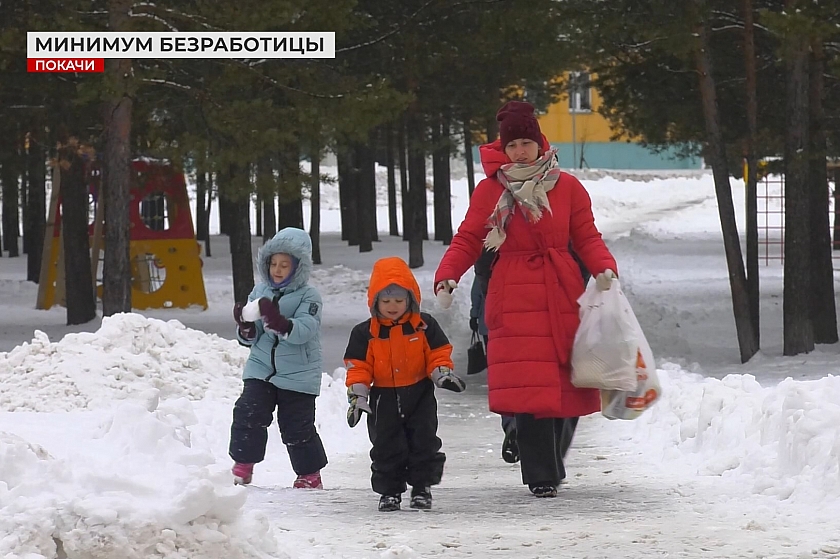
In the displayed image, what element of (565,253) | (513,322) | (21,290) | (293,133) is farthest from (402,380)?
(21,290)

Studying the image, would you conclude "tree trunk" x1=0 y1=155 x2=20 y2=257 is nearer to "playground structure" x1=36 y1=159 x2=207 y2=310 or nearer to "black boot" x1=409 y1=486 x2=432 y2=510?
"playground structure" x1=36 y1=159 x2=207 y2=310

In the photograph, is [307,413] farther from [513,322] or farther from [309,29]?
[309,29]

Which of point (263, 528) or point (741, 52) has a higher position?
point (741, 52)

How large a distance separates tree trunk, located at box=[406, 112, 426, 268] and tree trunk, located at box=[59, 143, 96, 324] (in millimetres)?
9483

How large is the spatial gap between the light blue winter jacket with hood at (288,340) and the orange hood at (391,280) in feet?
2.86

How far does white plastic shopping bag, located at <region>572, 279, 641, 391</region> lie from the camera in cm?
636

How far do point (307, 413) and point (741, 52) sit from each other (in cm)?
1227

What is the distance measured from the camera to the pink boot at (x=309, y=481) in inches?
293

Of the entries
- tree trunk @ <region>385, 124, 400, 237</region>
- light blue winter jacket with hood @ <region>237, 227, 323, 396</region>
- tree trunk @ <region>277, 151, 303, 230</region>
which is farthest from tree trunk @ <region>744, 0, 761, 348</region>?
tree trunk @ <region>385, 124, 400, 237</region>

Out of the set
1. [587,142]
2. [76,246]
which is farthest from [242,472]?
[587,142]

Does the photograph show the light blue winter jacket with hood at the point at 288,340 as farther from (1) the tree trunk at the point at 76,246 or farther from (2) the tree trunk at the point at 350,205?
(2) the tree trunk at the point at 350,205

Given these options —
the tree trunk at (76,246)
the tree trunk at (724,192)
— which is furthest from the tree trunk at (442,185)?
the tree trunk at (724,192)

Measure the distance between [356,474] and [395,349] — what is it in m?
2.27

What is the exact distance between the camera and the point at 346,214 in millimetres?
40250
